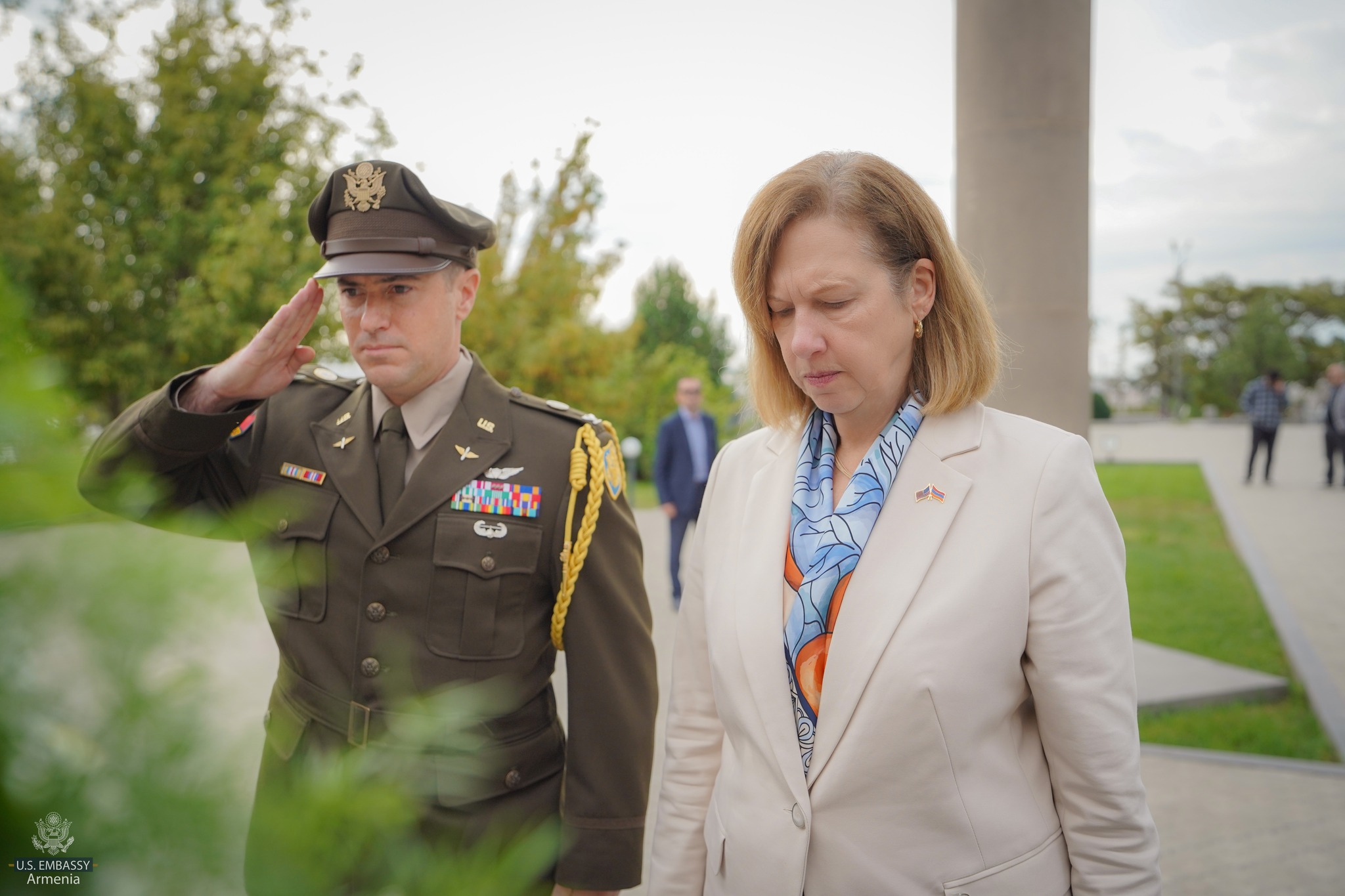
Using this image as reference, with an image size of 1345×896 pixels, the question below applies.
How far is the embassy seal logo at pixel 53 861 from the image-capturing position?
46 cm

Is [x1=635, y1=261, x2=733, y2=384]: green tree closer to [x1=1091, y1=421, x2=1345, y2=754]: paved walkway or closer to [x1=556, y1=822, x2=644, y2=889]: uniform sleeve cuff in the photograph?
[x1=1091, y1=421, x2=1345, y2=754]: paved walkway

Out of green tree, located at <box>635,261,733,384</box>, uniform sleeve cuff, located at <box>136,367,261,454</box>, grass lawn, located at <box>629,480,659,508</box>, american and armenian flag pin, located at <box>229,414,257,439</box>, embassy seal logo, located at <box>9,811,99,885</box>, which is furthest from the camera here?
green tree, located at <box>635,261,733,384</box>

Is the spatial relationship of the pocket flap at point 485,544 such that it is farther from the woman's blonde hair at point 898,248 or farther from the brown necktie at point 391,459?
the woman's blonde hair at point 898,248

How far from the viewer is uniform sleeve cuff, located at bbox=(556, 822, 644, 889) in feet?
6.44

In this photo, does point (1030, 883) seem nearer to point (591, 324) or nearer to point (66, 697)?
point (66, 697)

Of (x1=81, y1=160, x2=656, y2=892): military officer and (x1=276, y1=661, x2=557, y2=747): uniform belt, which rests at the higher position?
(x1=81, y1=160, x2=656, y2=892): military officer

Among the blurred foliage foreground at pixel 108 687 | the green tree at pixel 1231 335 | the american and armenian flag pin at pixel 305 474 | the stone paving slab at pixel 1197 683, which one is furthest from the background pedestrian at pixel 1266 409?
the green tree at pixel 1231 335

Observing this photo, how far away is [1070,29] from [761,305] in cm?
Result: 347

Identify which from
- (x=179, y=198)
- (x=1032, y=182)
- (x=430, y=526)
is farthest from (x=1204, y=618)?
(x=179, y=198)

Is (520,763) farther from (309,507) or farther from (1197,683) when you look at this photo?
(1197,683)

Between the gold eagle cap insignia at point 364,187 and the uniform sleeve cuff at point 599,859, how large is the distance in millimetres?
1472

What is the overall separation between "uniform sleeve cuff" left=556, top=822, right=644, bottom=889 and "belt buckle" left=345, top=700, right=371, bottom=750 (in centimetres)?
47

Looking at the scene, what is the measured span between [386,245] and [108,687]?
71.0 inches

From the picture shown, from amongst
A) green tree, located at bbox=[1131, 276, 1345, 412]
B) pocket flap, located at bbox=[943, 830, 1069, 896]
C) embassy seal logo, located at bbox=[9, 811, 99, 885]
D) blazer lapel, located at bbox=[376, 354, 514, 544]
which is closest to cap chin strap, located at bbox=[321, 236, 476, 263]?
blazer lapel, located at bbox=[376, 354, 514, 544]
